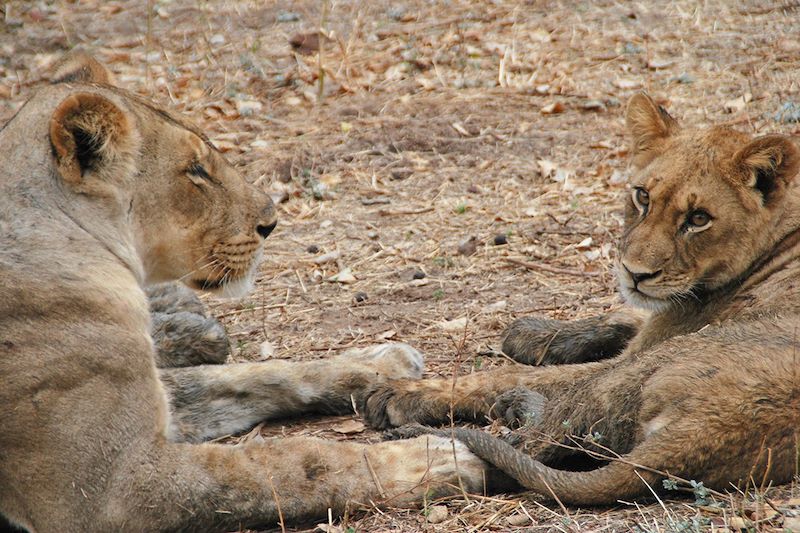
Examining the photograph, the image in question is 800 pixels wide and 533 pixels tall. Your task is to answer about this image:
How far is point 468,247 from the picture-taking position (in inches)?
260

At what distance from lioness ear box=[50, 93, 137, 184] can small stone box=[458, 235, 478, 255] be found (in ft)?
9.64

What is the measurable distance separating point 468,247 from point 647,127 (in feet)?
6.49

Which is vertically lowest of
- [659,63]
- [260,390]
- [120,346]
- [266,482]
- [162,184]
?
[260,390]

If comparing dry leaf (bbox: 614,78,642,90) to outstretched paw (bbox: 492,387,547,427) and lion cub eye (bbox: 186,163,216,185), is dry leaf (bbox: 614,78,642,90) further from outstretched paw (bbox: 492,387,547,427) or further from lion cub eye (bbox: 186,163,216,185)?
lion cub eye (bbox: 186,163,216,185)

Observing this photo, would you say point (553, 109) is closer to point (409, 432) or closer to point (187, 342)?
point (187, 342)

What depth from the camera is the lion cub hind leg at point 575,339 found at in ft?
16.4

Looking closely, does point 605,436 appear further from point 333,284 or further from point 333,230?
point 333,230

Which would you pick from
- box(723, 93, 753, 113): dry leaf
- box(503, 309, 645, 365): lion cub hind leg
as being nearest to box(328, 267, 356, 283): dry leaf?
box(503, 309, 645, 365): lion cub hind leg

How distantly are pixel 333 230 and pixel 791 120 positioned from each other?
3.48 meters

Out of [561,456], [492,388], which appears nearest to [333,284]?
[492,388]

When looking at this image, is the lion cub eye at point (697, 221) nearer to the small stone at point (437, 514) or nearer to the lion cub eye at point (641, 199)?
the lion cub eye at point (641, 199)

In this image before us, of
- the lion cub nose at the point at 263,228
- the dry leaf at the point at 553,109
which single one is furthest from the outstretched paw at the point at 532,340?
the dry leaf at the point at 553,109

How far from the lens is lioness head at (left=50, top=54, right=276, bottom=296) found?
3.82 metres

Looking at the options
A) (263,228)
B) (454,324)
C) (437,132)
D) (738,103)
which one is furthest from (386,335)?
(738,103)
